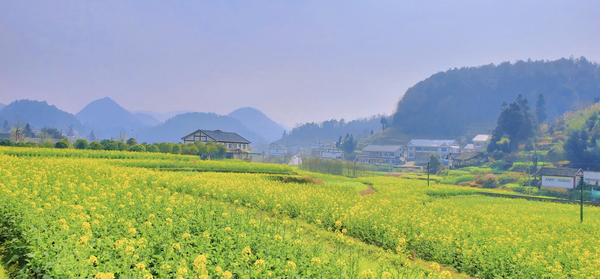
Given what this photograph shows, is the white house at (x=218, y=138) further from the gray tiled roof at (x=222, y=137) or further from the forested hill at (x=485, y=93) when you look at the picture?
the forested hill at (x=485, y=93)

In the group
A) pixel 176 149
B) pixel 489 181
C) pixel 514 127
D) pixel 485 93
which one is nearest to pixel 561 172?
pixel 489 181

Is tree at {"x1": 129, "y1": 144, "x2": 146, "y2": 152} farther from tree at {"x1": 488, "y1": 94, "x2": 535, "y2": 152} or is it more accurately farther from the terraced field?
tree at {"x1": 488, "y1": 94, "x2": 535, "y2": 152}

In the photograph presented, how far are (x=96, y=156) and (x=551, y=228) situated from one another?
26.3 metres

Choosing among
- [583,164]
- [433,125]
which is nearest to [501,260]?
[583,164]

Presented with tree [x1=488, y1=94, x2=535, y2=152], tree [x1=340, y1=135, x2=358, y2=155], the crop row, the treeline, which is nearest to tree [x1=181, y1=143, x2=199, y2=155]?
the treeline

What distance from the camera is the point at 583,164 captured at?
57.0 meters

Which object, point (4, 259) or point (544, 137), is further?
point (544, 137)

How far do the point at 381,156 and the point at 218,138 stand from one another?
167 ft

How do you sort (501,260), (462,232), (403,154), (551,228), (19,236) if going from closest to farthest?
(19,236) → (501,260) → (462,232) → (551,228) → (403,154)

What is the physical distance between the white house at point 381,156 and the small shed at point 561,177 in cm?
4263

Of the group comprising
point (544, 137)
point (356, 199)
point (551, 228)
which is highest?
point (544, 137)

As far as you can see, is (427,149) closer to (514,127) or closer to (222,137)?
(514,127)

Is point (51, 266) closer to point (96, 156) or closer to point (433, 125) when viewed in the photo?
point (96, 156)

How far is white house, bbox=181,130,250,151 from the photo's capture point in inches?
1899
